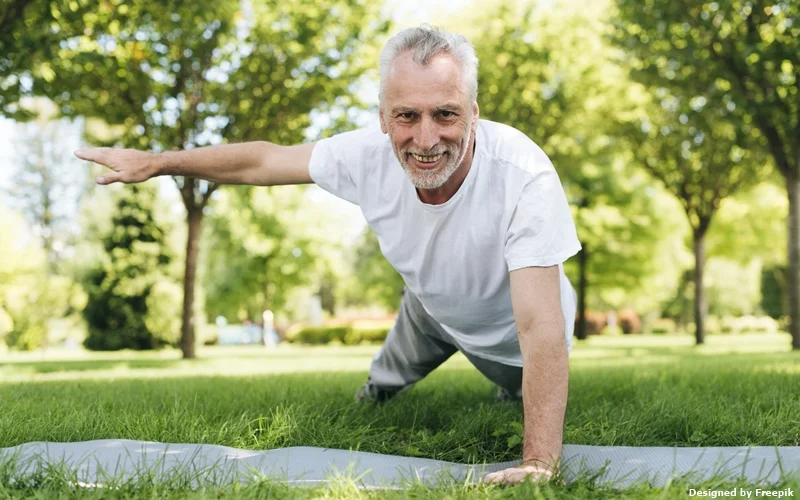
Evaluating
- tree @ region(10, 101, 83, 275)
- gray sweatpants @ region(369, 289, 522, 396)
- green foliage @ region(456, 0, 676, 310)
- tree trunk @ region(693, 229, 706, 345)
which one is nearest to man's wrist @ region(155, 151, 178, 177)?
gray sweatpants @ region(369, 289, 522, 396)

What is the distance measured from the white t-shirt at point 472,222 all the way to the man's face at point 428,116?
7.7 inches

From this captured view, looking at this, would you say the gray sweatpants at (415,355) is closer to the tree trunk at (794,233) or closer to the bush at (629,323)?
the tree trunk at (794,233)

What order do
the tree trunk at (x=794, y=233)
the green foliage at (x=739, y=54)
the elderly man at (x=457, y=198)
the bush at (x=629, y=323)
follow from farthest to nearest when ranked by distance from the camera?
the bush at (x=629, y=323)
the tree trunk at (x=794, y=233)
the green foliage at (x=739, y=54)
the elderly man at (x=457, y=198)

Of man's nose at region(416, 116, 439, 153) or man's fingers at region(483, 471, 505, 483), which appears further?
man's nose at region(416, 116, 439, 153)

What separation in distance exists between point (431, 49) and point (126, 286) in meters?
22.4

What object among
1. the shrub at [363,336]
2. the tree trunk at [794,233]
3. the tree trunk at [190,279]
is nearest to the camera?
the tree trunk at [794,233]

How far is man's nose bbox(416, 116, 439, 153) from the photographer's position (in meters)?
2.93

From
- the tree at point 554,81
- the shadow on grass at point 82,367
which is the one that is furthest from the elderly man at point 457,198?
the tree at point 554,81

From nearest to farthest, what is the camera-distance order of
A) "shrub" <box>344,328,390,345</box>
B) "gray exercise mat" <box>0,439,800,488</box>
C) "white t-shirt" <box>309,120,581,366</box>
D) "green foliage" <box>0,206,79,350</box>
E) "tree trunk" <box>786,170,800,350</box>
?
1. "gray exercise mat" <box>0,439,800,488</box>
2. "white t-shirt" <box>309,120,581,366</box>
3. "tree trunk" <box>786,170,800,350</box>
4. "green foliage" <box>0,206,79,350</box>
5. "shrub" <box>344,328,390,345</box>

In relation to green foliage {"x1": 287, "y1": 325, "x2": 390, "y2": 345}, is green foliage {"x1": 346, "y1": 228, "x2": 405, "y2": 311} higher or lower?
higher

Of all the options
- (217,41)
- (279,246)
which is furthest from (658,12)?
(279,246)

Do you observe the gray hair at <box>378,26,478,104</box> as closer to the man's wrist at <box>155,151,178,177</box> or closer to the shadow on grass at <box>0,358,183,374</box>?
the man's wrist at <box>155,151,178,177</box>

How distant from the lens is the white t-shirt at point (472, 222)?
296cm

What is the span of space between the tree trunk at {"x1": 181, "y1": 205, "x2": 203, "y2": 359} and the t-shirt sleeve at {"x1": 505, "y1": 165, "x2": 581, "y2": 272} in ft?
36.5
